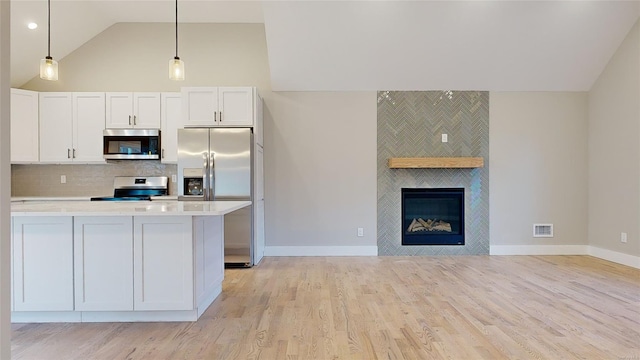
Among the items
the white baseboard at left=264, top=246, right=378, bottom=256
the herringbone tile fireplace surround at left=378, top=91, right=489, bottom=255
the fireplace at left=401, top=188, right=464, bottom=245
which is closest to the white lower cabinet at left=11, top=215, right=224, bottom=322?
the white baseboard at left=264, top=246, right=378, bottom=256

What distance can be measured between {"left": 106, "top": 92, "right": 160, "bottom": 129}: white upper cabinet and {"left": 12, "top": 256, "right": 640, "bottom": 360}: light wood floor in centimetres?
257

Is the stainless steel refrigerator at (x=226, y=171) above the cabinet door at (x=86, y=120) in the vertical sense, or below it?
below

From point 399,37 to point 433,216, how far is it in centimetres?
254

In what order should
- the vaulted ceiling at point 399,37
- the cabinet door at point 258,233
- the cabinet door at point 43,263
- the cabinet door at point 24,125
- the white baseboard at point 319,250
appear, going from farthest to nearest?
1. the white baseboard at point 319,250
2. the cabinet door at point 24,125
3. the cabinet door at point 258,233
4. the vaulted ceiling at point 399,37
5. the cabinet door at point 43,263

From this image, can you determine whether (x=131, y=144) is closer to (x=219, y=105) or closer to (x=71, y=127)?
(x=71, y=127)

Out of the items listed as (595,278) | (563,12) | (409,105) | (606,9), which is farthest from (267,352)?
(606,9)

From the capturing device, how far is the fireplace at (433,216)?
5.29 metres

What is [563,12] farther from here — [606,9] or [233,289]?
[233,289]

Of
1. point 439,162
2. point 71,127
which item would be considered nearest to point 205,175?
point 71,127

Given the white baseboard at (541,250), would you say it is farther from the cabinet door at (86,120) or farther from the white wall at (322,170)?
the cabinet door at (86,120)

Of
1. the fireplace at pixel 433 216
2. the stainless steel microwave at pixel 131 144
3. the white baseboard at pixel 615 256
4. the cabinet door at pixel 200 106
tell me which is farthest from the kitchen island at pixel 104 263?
the white baseboard at pixel 615 256

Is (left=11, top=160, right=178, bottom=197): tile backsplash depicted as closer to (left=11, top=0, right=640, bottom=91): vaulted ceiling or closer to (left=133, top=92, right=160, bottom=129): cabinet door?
(left=133, top=92, right=160, bottom=129): cabinet door

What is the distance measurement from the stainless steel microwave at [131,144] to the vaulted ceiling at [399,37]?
155cm

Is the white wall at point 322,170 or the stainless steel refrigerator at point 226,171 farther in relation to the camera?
the white wall at point 322,170
